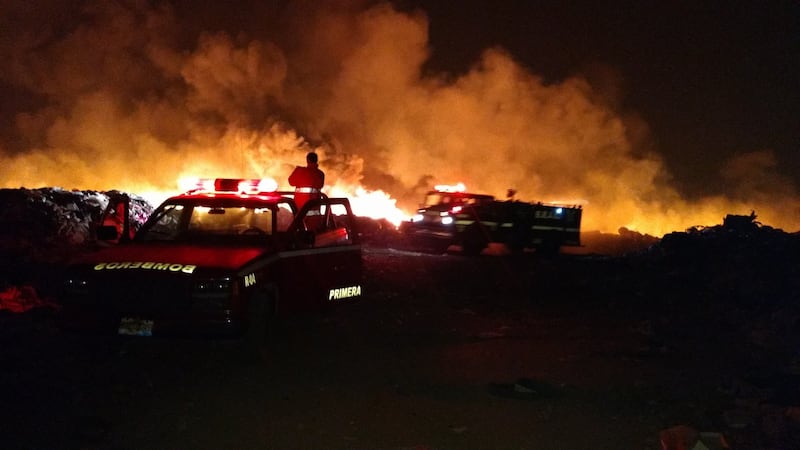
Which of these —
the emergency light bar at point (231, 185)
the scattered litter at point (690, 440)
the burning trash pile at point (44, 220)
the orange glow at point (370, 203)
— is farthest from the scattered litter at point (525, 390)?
the orange glow at point (370, 203)

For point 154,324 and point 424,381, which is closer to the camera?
point 154,324

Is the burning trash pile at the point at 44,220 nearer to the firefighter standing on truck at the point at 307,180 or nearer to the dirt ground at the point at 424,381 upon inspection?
the firefighter standing on truck at the point at 307,180

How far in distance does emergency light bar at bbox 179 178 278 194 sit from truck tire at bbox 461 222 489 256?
1175 cm

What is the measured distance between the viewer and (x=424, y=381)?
729 cm

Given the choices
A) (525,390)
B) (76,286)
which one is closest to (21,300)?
(76,286)

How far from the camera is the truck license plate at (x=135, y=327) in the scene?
7.05 m

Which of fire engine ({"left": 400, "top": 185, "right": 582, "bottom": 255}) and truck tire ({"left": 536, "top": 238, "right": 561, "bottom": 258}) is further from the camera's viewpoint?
truck tire ({"left": 536, "top": 238, "right": 561, "bottom": 258})

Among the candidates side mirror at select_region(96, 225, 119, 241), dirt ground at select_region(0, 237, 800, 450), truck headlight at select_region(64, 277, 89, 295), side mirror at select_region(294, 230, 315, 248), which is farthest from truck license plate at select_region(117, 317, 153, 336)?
side mirror at select_region(294, 230, 315, 248)

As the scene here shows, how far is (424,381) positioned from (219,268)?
7.27 feet

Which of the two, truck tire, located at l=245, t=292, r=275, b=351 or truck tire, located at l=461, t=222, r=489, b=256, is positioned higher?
truck tire, located at l=461, t=222, r=489, b=256

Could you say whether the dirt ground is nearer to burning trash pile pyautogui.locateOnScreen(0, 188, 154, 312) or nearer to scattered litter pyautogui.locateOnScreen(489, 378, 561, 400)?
scattered litter pyautogui.locateOnScreen(489, 378, 561, 400)

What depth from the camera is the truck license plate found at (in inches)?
278

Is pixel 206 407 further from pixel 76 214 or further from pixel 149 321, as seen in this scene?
pixel 76 214

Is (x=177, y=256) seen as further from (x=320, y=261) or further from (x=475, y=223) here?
(x=475, y=223)
